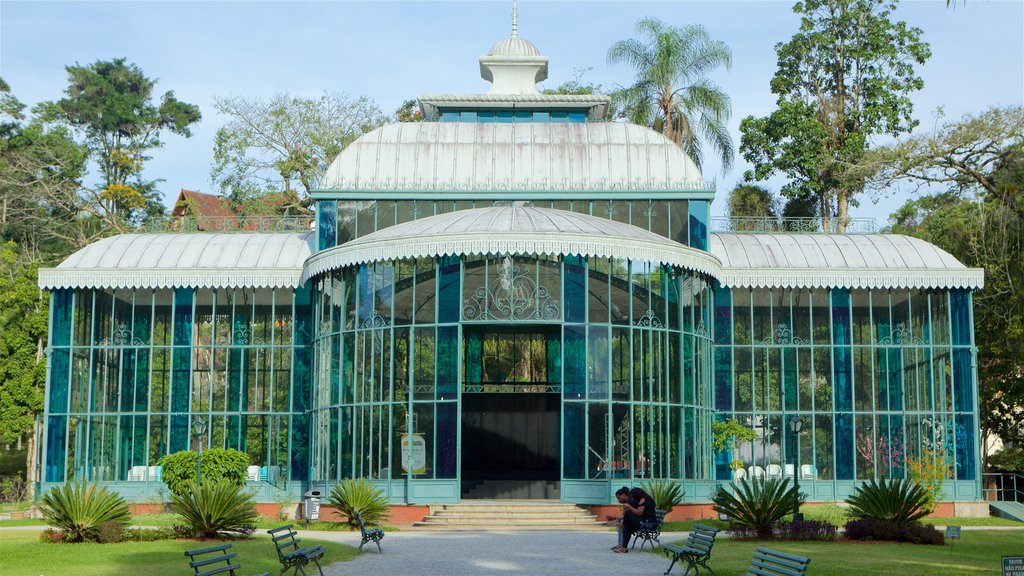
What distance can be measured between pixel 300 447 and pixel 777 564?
68.2 feet

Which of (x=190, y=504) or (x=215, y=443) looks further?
(x=215, y=443)

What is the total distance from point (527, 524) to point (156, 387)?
12.8 m

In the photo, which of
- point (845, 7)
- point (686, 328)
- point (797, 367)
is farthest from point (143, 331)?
point (845, 7)

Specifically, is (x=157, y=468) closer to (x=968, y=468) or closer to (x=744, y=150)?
(x=968, y=468)

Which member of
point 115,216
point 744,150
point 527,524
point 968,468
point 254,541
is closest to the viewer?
point 254,541

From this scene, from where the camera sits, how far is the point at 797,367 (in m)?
33.9

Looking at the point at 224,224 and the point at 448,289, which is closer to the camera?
the point at 448,289

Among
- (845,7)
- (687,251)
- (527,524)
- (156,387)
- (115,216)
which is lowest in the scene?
(527,524)

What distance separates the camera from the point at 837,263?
34.6 m

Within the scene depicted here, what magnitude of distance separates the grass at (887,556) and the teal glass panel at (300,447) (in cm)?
1377

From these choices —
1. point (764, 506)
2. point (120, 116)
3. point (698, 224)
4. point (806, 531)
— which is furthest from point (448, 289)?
point (120, 116)

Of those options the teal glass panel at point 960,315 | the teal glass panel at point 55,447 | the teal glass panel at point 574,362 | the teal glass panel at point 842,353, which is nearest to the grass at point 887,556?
the teal glass panel at point 574,362

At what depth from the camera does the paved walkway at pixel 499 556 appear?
18344 millimetres

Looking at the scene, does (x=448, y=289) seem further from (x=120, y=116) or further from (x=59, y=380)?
(x=120, y=116)
